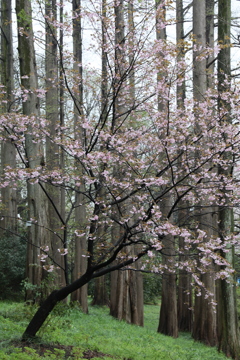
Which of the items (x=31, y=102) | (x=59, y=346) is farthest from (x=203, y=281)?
(x=31, y=102)

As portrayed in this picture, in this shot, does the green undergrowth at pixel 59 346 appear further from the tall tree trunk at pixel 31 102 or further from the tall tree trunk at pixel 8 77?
the tall tree trunk at pixel 8 77

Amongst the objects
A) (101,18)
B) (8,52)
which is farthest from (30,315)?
(8,52)

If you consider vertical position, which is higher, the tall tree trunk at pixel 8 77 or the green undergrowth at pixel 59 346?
the tall tree trunk at pixel 8 77

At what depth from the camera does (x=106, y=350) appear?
20.0ft

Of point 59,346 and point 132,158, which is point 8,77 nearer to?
point 132,158

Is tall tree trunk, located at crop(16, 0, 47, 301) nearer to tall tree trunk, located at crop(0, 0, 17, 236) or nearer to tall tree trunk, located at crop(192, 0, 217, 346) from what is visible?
tall tree trunk, located at crop(192, 0, 217, 346)

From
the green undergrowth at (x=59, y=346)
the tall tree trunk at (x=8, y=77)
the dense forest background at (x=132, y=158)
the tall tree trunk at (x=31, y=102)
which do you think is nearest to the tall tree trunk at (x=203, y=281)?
the dense forest background at (x=132, y=158)

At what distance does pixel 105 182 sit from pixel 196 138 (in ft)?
4.97

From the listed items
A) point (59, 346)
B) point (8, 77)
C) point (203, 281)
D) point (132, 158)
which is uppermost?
point (8, 77)

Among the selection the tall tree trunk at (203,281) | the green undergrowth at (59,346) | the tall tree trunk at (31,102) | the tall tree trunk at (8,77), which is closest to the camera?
the green undergrowth at (59,346)

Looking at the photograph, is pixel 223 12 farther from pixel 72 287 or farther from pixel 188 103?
pixel 72 287

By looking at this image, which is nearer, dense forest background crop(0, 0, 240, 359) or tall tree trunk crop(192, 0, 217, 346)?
dense forest background crop(0, 0, 240, 359)

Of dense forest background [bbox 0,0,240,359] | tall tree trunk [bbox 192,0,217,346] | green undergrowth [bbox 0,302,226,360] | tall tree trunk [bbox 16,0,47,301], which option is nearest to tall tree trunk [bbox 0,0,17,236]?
dense forest background [bbox 0,0,240,359]

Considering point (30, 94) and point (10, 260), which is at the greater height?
point (30, 94)
